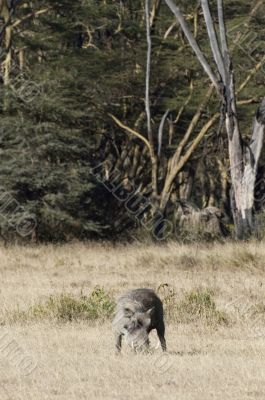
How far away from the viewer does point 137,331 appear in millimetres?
8914

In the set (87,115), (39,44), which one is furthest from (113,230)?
(39,44)

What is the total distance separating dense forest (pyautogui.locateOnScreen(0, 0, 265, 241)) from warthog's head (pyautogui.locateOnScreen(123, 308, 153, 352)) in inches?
552

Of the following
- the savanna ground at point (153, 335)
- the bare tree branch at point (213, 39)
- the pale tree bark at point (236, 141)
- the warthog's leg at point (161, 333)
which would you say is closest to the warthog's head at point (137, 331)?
the savanna ground at point (153, 335)

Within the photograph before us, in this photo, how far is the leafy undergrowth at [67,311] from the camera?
11934mm

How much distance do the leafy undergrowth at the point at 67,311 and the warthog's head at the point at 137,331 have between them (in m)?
2.94

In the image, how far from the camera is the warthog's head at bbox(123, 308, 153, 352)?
29.1 ft

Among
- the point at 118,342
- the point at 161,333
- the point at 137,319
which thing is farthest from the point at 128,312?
the point at 161,333

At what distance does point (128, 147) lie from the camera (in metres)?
29.9

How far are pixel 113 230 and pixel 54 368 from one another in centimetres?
1884

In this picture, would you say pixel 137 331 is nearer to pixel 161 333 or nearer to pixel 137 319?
pixel 137 319

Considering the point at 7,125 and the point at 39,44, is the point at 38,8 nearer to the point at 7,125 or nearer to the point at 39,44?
the point at 39,44

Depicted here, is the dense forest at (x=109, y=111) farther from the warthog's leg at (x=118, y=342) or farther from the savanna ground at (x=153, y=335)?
the warthog's leg at (x=118, y=342)

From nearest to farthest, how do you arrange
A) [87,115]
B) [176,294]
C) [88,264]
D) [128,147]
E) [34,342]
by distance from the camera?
[34,342], [176,294], [88,264], [87,115], [128,147]

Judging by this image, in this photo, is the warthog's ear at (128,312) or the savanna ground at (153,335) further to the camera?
the warthog's ear at (128,312)
